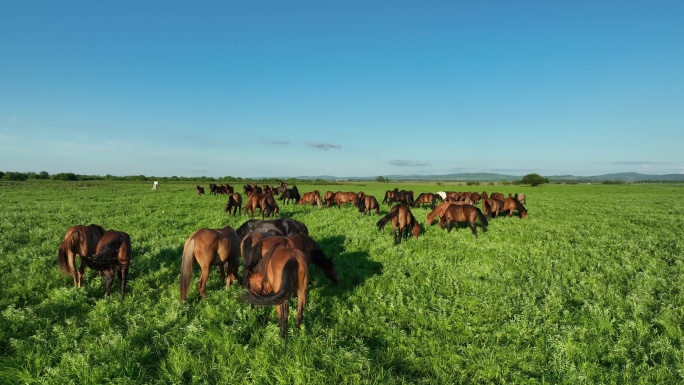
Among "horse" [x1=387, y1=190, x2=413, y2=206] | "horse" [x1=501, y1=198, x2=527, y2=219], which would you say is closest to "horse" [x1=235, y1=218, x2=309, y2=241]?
"horse" [x1=501, y1=198, x2=527, y2=219]

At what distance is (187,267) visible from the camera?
22.1ft

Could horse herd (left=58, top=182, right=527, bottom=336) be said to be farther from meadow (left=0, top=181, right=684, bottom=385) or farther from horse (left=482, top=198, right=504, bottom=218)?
horse (left=482, top=198, right=504, bottom=218)

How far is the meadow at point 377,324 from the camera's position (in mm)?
4273

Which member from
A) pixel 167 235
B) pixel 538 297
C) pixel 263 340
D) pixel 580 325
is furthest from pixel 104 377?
pixel 167 235

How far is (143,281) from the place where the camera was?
25.1 ft

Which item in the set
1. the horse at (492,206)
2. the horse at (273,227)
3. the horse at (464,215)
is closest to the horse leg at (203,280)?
the horse at (273,227)

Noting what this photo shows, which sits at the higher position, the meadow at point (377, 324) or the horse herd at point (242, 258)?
the horse herd at point (242, 258)

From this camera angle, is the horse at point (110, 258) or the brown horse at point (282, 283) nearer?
the brown horse at point (282, 283)

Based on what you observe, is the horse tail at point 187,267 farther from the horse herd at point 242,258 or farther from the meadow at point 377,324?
the meadow at point 377,324

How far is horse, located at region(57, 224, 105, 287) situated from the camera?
23.3 feet

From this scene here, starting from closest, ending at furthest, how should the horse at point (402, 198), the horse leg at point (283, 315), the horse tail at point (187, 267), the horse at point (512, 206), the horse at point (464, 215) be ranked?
1. the horse leg at point (283, 315)
2. the horse tail at point (187, 267)
3. the horse at point (464, 215)
4. the horse at point (512, 206)
5. the horse at point (402, 198)

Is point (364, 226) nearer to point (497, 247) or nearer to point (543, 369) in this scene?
point (497, 247)

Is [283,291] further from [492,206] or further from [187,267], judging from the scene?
[492,206]

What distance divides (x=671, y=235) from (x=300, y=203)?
23918 mm
